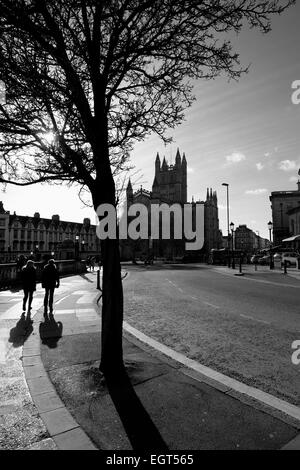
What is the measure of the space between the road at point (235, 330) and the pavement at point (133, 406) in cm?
51

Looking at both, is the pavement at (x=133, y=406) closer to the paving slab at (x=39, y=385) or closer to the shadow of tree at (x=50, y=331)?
the paving slab at (x=39, y=385)

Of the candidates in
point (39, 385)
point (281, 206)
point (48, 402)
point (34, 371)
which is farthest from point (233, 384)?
point (281, 206)

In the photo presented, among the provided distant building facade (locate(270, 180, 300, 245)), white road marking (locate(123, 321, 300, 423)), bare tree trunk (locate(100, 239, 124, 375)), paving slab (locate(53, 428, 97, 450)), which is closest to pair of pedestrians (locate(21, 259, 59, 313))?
white road marking (locate(123, 321, 300, 423))

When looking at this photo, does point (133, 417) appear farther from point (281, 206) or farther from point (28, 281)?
point (281, 206)

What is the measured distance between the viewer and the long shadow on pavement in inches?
128

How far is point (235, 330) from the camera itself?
331 inches

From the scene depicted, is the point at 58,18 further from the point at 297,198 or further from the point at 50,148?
the point at 297,198

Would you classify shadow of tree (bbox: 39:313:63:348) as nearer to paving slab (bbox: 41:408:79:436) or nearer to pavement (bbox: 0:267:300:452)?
pavement (bbox: 0:267:300:452)

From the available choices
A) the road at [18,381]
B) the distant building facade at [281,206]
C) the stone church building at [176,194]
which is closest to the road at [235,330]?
the road at [18,381]

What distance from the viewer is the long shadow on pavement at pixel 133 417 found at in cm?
325

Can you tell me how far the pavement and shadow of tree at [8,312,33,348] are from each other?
23.2 inches

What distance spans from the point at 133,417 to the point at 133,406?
276 millimetres

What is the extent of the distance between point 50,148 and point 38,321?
19.2 ft
